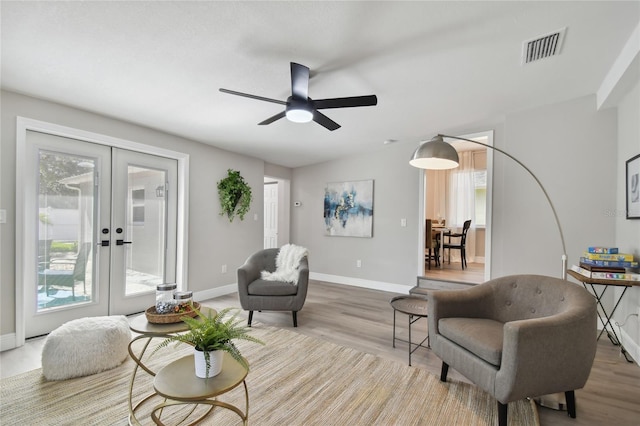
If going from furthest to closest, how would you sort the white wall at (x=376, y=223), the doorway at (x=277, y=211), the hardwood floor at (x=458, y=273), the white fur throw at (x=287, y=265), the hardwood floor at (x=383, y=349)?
the doorway at (x=277, y=211)
the white wall at (x=376, y=223)
the hardwood floor at (x=458, y=273)
the white fur throw at (x=287, y=265)
the hardwood floor at (x=383, y=349)

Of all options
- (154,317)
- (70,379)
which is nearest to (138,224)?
(70,379)

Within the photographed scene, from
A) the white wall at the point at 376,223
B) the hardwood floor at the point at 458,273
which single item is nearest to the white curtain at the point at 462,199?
the hardwood floor at the point at 458,273

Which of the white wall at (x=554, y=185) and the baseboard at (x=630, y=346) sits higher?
the white wall at (x=554, y=185)

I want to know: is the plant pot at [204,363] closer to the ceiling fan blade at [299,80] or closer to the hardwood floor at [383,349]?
the hardwood floor at [383,349]

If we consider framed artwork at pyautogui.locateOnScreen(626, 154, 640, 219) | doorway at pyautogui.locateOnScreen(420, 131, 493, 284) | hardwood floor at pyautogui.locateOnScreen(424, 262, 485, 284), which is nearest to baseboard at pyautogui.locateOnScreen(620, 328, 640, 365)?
framed artwork at pyautogui.locateOnScreen(626, 154, 640, 219)

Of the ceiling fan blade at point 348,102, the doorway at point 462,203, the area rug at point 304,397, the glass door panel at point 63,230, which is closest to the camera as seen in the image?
the area rug at point 304,397

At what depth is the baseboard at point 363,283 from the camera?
475 cm

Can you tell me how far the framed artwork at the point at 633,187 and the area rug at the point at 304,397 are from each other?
2.07 metres

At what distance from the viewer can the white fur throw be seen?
3357mm

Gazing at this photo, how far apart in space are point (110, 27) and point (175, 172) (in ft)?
7.80

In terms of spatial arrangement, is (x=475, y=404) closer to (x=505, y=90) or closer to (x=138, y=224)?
(x=505, y=90)

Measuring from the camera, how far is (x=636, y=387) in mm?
2141

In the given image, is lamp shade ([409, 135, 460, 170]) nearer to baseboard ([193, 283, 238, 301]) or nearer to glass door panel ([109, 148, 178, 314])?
glass door panel ([109, 148, 178, 314])

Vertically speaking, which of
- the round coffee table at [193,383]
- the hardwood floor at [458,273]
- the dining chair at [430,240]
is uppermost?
the dining chair at [430,240]
